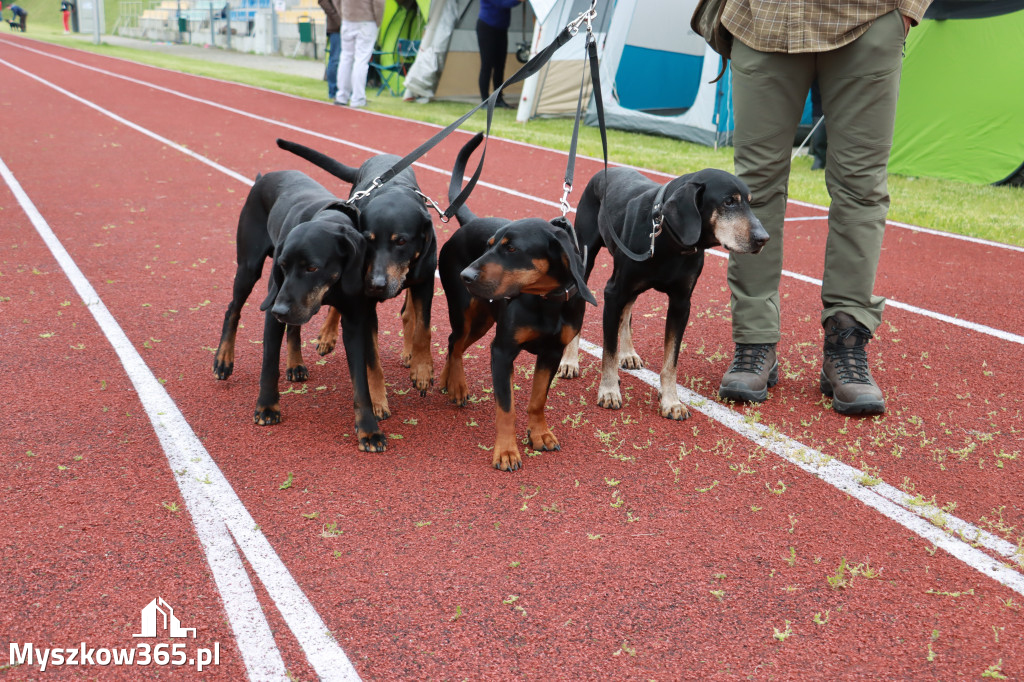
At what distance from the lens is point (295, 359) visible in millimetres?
4535

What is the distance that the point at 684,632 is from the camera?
2.58m

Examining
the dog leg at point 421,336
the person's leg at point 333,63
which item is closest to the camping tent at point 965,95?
the dog leg at point 421,336

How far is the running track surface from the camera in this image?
8.30 feet

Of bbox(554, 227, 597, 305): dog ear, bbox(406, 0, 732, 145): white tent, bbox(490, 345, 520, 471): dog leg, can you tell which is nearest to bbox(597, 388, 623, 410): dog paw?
bbox(490, 345, 520, 471): dog leg

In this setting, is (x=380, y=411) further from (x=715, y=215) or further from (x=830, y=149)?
(x=830, y=149)

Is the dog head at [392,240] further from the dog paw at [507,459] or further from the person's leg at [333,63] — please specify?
the person's leg at [333,63]

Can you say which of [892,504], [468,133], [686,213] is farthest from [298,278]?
[468,133]

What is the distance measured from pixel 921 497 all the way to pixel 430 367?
2297 mm

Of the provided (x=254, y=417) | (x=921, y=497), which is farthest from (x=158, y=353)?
(x=921, y=497)

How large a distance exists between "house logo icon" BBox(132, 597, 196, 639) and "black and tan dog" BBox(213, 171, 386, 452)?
3.86 ft

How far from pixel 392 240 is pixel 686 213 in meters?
1.27

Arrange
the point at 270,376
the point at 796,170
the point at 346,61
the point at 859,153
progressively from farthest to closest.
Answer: the point at 346,61, the point at 796,170, the point at 859,153, the point at 270,376

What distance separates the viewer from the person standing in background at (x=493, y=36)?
17562 mm

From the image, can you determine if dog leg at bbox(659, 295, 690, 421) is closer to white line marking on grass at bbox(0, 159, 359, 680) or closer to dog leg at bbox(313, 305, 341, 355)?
dog leg at bbox(313, 305, 341, 355)
